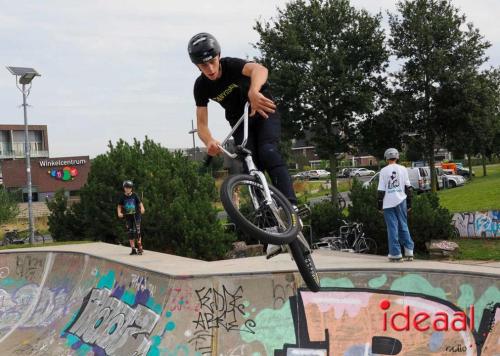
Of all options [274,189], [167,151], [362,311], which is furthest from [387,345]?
[167,151]

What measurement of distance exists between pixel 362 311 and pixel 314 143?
16.2 m

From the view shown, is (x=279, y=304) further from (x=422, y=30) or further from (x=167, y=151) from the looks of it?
(x=422, y=30)

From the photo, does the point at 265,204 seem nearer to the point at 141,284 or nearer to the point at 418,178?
the point at 141,284

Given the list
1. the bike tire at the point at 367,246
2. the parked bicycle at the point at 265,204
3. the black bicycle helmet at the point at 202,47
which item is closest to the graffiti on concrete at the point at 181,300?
the parked bicycle at the point at 265,204

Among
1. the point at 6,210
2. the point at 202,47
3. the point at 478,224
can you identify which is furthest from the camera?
the point at 6,210

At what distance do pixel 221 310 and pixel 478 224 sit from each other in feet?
26.7

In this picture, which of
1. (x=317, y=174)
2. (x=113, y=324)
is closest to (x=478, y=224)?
→ (x=113, y=324)

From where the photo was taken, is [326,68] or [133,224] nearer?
[133,224]

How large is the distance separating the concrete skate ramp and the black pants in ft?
7.97

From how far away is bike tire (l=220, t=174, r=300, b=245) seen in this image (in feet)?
12.7

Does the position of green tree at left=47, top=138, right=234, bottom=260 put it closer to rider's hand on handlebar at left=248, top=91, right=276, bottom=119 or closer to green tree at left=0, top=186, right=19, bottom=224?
rider's hand on handlebar at left=248, top=91, right=276, bottom=119

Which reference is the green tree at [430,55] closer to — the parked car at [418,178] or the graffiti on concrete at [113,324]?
the parked car at [418,178]

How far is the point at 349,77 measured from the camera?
20953 mm

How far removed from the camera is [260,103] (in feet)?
13.8
